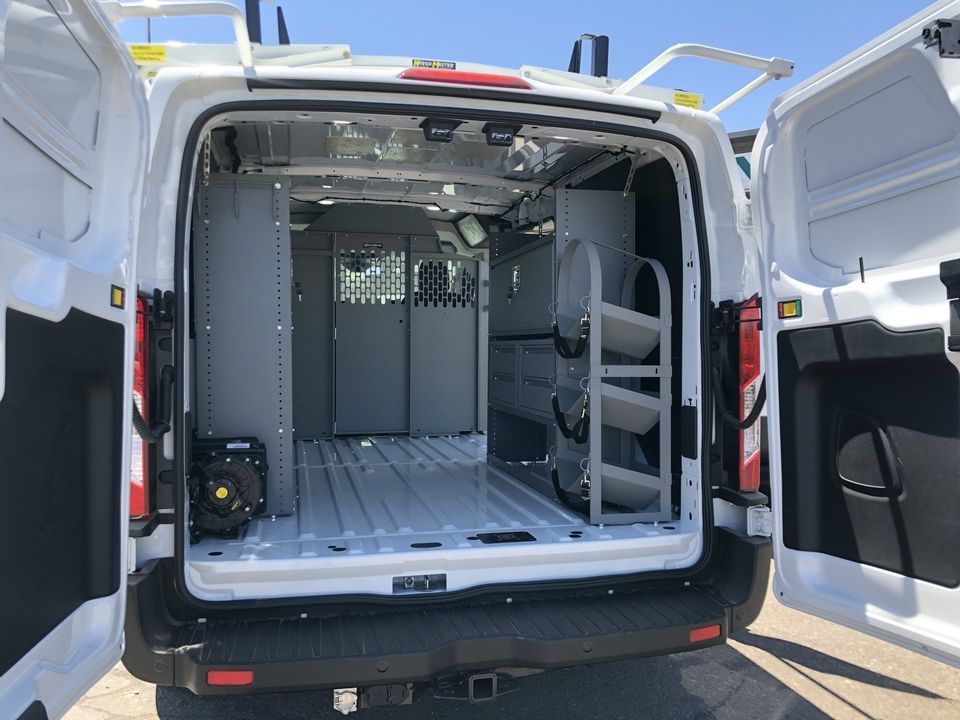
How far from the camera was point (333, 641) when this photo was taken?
89.1 inches

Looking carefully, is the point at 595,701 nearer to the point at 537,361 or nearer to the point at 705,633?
the point at 705,633

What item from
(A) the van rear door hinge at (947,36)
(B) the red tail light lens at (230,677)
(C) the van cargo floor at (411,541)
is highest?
(A) the van rear door hinge at (947,36)

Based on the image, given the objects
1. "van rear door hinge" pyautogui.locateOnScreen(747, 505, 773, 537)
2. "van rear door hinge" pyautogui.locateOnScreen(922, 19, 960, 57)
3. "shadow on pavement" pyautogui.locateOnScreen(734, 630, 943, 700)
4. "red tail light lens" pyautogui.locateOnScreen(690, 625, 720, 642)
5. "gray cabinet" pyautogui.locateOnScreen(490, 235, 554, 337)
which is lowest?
"shadow on pavement" pyautogui.locateOnScreen(734, 630, 943, 700)

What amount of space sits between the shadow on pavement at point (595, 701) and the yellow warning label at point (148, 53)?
2621mm

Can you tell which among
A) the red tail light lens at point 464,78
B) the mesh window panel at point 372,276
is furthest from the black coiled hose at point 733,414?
the mesh window panel at point 372,276

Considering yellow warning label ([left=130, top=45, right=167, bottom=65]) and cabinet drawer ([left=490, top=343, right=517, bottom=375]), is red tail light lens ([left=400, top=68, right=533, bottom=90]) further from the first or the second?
cabinet drawer ([left=490, top=343, right=517, bottom=375])

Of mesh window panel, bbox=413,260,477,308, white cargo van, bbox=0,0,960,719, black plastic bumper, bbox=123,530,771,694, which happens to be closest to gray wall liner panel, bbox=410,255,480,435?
mesh window panel, bbox=413,260,477,308

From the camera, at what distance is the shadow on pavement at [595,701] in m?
3.12

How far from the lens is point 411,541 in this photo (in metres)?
2.85

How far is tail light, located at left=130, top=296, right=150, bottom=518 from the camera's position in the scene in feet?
7.23

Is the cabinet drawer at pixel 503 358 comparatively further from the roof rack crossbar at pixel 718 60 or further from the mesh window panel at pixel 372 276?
the roof rack crossbar at pixel 718 60

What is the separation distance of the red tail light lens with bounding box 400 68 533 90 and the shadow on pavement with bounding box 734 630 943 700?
3.05 m

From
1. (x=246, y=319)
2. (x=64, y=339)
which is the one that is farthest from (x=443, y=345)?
(x=64, y=339)

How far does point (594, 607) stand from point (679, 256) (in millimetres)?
1836
